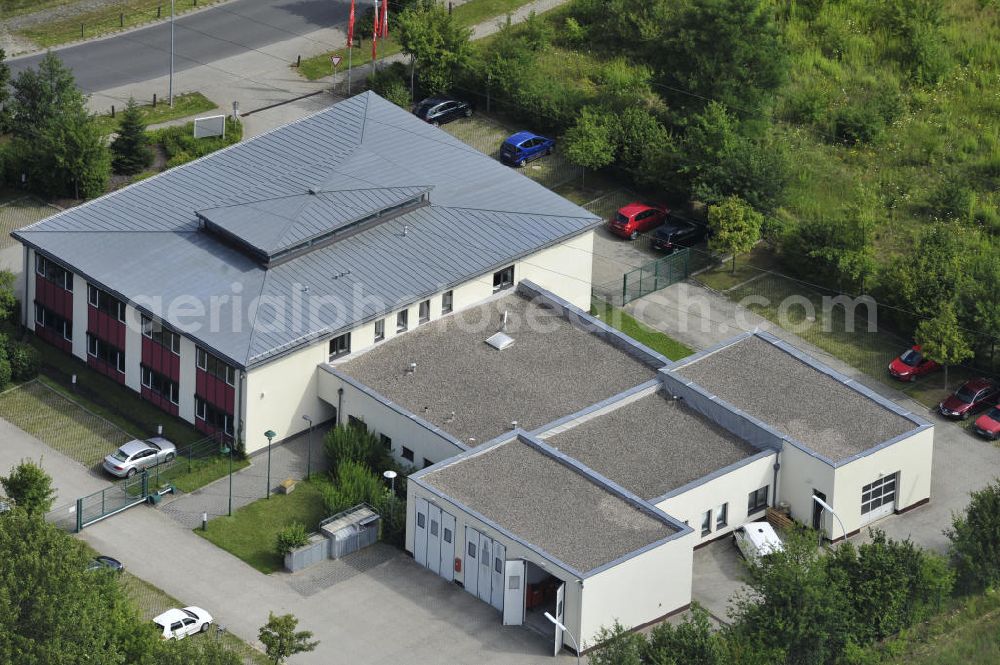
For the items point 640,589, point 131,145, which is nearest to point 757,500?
point 640,589

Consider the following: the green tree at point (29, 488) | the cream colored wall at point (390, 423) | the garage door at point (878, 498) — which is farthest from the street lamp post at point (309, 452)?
the garage door at point (878, 498)

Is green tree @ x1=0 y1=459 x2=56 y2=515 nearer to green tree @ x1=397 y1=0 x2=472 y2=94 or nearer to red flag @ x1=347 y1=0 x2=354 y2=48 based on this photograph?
green tree @ x1=397 y1=0 x2=472 y2=94

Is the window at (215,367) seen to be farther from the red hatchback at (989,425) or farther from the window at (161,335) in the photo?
the red hatchback at (989,425)

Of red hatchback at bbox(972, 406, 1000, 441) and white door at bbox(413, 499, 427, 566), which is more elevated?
red hatchback at bbox(972, 406, 1000, 441)

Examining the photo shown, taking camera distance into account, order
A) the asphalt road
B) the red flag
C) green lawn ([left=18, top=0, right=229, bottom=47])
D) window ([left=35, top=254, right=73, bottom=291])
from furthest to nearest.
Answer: green lawn ([left=18, top=0, right=229, bottom=47]), the asphalt road, the red flag, window ([left=35, top=254, right=73, bottom=291])

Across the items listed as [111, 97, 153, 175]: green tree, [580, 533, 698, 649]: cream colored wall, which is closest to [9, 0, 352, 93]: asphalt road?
[111, 97, 153, 175]: green tree

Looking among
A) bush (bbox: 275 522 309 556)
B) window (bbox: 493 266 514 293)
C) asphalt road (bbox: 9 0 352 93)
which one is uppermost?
asphalt road (bbox: 9 0 352 93)

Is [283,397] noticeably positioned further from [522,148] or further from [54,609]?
[522,148]
